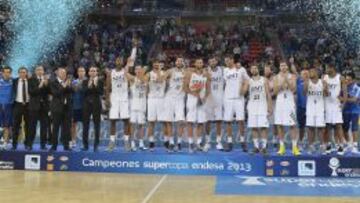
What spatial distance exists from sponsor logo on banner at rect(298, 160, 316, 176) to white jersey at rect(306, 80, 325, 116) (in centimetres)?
100

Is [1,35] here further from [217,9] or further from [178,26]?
[217,9]

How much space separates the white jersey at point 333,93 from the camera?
12.6 meters

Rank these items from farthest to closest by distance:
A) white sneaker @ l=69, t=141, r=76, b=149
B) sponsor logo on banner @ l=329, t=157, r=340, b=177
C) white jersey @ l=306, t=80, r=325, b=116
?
white sneaker @ l=69, t=141, r=76, b=149 → white jersey @ l=306, t=80, r=325, b=116 → sponsor logo on banner @ l=329, t=157, r=340, b=177

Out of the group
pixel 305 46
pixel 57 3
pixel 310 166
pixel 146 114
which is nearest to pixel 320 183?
pixel 310 166

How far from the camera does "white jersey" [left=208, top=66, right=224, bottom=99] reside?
13047mm

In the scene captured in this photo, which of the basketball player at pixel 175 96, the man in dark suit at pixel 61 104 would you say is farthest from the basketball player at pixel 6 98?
the basketball player at pixel 175 96

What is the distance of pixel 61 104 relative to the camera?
12812mm

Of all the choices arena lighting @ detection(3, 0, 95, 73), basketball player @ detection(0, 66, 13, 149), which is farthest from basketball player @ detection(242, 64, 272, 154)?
arena lighting @ detection(3, 0, 95, 73)

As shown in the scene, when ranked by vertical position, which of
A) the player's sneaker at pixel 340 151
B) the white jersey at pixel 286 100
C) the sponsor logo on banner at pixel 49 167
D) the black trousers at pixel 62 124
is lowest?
the sponsor logo on banner at pixel 49 167

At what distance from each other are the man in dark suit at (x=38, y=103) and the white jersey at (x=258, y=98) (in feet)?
14.4

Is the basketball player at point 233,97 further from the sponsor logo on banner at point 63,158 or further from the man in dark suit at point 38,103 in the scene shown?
the man in dark suit at point 38,103

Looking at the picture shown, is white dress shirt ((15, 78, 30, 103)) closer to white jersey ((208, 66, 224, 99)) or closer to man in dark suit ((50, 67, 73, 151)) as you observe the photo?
man in dark suit ((50, 67, 73, 151))

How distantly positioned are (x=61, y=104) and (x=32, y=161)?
58.7 inches

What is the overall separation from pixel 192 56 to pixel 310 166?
1448 cm
